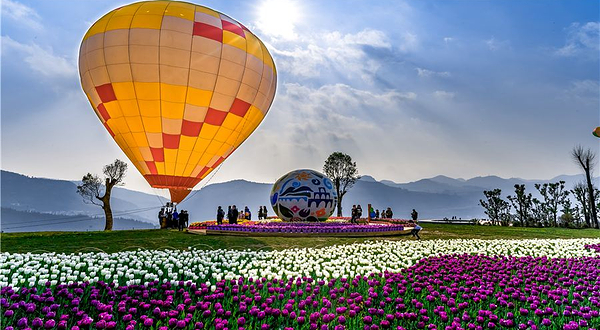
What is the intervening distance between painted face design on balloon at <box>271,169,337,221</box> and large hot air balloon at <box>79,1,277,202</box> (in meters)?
7.25

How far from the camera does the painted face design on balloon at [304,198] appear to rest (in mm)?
27609

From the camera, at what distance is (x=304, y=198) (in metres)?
27.5

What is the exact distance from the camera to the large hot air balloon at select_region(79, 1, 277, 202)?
19.0 m

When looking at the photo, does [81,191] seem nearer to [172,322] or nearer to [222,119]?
[222,119]

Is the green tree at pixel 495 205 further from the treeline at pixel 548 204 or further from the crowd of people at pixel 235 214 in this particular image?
the crowd of people at pixel 235 214

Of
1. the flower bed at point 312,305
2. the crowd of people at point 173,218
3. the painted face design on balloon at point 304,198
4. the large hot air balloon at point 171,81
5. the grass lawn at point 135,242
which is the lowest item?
the flower bed at point 312,305

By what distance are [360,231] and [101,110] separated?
16278mm

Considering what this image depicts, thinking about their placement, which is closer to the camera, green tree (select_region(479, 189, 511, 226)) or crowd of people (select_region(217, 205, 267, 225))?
crowd of people (select_region(217, 205, 267, 225))

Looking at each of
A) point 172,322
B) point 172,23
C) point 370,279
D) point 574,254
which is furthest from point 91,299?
point 172,23

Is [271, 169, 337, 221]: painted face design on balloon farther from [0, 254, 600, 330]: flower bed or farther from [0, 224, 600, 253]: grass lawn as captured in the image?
[0, 254, 600, 330]: flower bed

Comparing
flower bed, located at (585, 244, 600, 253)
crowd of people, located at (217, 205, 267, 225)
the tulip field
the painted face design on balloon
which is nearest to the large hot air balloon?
crowd of people, located at (217, 205, 267, 225)

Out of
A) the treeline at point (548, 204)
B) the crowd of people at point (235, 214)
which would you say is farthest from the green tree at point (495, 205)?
the crowd of people at point (235, 214)

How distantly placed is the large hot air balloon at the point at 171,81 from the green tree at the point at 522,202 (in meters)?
46.1

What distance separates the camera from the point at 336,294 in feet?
22.0
